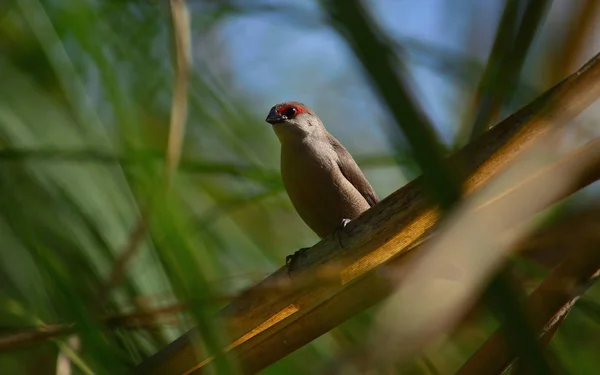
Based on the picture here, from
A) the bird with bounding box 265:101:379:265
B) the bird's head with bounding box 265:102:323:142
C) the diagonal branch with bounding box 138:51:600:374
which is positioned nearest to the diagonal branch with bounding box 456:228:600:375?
the diagonal branch with bounding box 138:51:600:374

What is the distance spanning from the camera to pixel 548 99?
2.84 feet

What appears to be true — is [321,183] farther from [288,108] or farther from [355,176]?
[288,108]

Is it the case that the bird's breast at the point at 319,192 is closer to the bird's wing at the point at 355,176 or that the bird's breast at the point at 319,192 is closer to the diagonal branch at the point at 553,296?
the bird's wing at the point at 355,176

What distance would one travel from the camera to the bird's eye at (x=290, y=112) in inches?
124

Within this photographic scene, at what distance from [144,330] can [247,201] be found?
32 cm

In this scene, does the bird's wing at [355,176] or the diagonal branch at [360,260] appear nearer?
the diagonal branch at [360,260]

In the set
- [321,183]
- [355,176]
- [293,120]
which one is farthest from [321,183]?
[293,120]

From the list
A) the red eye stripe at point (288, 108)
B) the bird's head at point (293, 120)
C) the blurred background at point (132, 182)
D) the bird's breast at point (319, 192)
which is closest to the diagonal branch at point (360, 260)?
the blurred background at point (132, 182)

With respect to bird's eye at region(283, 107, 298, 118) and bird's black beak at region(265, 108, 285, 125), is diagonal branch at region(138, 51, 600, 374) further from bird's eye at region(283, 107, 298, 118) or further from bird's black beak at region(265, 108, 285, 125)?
bird's eye at region(283, 107, 298, 118)

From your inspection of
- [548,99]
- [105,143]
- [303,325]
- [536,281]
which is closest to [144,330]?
[105,143]

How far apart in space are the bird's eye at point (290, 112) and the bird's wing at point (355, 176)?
0.88ft

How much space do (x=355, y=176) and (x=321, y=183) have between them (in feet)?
0.45

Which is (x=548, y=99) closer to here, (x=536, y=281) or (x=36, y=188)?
(x=536, y=281)

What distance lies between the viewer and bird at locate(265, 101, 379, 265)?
2.85 metres
